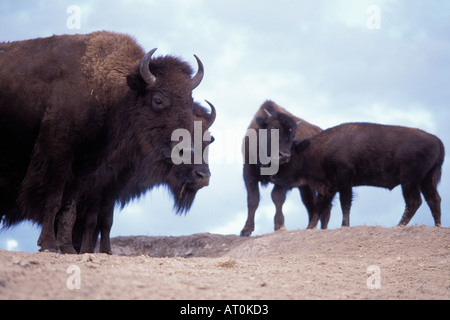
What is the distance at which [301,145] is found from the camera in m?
12.5

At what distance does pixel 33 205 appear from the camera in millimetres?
6652

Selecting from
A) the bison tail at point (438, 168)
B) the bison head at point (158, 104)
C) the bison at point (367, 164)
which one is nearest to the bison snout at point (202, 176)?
the bison head at point (158, 104)

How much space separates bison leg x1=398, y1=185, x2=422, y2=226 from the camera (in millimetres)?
10992

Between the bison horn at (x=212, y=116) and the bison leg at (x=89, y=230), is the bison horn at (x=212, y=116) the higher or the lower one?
the higher one

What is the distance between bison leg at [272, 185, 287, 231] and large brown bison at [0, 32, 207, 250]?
15.2 feet

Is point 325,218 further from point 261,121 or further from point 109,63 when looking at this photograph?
point 109,63

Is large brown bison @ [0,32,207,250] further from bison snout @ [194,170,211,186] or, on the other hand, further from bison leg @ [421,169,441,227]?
→ bison leg @ [421,169,441,227]

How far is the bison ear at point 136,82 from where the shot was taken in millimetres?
7289

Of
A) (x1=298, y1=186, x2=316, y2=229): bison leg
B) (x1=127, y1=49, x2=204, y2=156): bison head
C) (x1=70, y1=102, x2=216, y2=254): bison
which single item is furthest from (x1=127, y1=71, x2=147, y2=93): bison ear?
(x1=298, y1=186, x2=316, y2=229): bison leg

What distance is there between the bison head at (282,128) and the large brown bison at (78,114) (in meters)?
4.64

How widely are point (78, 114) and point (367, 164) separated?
6910 mm

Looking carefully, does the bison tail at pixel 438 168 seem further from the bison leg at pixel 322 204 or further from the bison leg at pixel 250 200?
the bison leg at pixel 250 200

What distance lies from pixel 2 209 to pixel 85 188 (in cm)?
133
